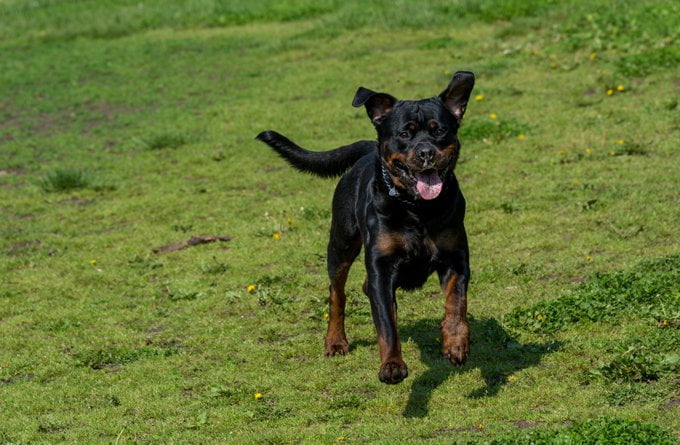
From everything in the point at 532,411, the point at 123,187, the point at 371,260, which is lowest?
the point at 123,187

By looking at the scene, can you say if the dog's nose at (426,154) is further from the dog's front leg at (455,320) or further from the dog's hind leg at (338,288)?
the dog's hind leg at (338,288)

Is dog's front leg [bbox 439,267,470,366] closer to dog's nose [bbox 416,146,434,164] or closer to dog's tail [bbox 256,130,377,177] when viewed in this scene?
dog's nose [bbox 416,146,434,164]

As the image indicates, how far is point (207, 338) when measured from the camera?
9.35 meters

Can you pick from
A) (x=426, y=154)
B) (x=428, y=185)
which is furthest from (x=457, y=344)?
(x=426, y=154)

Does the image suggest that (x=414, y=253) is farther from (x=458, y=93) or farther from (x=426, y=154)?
(x=458, y=93)

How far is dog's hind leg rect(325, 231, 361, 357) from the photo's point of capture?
8.63 meters

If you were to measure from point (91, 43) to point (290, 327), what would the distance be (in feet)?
57.4

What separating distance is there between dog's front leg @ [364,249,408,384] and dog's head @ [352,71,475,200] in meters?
0.56

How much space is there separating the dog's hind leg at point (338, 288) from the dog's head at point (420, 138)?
3.90 ft

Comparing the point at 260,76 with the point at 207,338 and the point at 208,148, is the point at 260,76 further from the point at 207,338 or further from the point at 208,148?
the point at 207,338

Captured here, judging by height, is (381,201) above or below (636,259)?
above

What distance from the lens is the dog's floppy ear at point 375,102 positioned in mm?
7680

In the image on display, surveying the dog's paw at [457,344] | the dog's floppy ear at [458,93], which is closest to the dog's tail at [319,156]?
the dog's floppy ear at [458,93]

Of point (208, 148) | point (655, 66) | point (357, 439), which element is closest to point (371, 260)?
point (357, 439)
